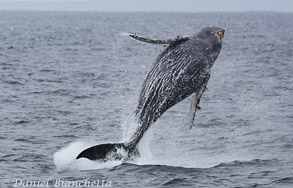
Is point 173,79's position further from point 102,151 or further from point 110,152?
point 102,151

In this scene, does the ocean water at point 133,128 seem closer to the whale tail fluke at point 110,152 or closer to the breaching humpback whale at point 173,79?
the whale tail fluke at point 110,152

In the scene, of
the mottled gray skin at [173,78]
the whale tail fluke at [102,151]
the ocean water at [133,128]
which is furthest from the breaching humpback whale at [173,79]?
the ocean water at [133,128]

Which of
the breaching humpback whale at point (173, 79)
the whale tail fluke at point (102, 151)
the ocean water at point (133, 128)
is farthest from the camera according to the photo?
the breaching humpback whale at point (173, 79)

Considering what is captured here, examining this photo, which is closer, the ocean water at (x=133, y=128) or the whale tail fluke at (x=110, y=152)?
the whale tail fluke at (x=110, y=152)

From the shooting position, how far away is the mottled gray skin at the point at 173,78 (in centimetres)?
1519

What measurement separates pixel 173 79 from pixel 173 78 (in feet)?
0.08

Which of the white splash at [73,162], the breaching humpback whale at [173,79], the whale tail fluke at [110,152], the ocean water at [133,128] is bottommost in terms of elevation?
the ocean water at [133,128]

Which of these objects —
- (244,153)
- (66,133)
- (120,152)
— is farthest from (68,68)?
(120,152)

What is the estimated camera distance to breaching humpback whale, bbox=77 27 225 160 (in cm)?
1516

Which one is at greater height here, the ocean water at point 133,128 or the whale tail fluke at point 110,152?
the whale tail fluke at point 110,152

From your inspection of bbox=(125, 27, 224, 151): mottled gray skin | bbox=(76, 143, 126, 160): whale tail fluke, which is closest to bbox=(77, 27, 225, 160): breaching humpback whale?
bbox=(125, 27, 224, 151): mottled gray skin

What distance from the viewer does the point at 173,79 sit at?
15.3 metres

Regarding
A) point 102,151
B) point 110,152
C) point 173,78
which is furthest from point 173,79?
point 102,151

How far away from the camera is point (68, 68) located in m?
40.1
